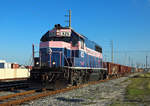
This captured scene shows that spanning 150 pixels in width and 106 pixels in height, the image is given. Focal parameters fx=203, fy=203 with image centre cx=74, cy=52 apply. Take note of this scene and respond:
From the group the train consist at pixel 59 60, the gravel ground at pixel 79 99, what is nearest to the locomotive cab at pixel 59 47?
the train consist at pixel 59 60

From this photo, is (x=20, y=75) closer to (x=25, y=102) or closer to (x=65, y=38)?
(x=65, y=38)

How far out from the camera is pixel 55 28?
581 inches

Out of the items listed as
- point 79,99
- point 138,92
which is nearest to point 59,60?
point 79,99

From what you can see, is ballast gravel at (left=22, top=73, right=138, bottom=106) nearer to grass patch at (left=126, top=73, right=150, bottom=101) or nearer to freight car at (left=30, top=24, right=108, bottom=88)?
grass patch at (left=126, top=73, right=150, bottom=101)

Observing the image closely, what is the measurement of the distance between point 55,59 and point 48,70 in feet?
4.23

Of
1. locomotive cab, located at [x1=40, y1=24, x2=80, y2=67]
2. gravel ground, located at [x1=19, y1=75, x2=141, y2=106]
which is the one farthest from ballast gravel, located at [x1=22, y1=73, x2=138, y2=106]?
locomotive cab, located at [x1=40, y1=24, x2=80, y2=67]

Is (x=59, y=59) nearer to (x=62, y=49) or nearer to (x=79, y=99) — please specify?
(x=62, y=49)

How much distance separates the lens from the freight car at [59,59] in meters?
12.5

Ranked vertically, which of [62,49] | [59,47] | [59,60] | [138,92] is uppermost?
[59,47]

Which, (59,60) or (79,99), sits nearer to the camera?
(79,99)

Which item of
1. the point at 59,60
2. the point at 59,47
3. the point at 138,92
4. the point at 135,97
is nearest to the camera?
the point at 135,97

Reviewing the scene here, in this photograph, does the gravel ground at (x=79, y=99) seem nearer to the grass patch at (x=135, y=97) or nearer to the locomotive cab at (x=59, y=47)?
the grass patch at (x=135, y=97)

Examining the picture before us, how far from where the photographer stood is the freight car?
1252 cm

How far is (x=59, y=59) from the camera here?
13531mm
